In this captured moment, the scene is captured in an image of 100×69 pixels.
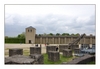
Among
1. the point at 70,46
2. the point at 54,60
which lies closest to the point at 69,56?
the point at 54,60

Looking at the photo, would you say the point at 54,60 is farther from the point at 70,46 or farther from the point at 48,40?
the point at 48,40

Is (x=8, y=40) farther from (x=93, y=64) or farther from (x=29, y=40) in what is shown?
(x=93, y=64)

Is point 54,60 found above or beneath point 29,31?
beneath

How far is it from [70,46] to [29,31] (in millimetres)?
25356

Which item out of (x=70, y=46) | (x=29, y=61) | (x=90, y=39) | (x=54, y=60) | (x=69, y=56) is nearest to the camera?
(x=29, y=61)

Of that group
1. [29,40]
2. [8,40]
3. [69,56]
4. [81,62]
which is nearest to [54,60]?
[69,56]

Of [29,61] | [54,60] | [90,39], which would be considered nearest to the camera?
[29,61]

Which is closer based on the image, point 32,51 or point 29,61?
point 29,61

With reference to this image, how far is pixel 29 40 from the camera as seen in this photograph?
44094mm

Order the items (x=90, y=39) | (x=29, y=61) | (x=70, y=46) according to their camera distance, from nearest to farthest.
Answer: (x=29, y=61), (x=70, y=46), (x=90, y=39)

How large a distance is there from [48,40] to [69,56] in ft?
99.7

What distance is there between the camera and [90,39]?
4394 centimetres

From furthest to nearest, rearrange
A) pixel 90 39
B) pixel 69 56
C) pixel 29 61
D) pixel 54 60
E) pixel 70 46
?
pixel 90 39 → pixel 70 46 → pixel 69 56 → pixel 54 60 → pixel 29 61

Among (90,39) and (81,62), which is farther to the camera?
(90,39)
